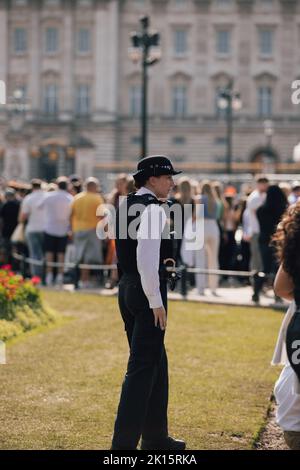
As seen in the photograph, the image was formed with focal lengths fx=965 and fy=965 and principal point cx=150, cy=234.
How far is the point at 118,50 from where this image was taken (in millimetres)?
61062

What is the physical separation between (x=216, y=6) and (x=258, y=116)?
7.62m

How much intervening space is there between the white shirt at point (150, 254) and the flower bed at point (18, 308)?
15.5ft

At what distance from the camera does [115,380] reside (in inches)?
346

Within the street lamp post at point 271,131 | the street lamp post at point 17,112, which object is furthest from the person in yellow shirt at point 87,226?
the street lamp post at point 271,131

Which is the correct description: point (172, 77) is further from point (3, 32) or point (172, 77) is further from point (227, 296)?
point (227, 296)

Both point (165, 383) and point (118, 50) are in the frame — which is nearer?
point (165, 383)

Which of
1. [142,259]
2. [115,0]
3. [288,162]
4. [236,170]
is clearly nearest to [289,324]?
[142,259]

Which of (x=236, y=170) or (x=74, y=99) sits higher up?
(x=74, y=99)

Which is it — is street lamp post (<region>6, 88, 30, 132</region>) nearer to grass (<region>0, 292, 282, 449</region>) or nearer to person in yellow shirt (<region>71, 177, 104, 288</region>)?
person in yellow shirt (<region>71, 177, 104, 288</region>)

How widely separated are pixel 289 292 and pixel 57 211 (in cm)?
1110

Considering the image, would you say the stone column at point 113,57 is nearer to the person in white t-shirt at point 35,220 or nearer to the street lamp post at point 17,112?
the street lamp post at point 17,112

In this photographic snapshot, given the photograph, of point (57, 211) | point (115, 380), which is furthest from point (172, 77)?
point (115, 380)
